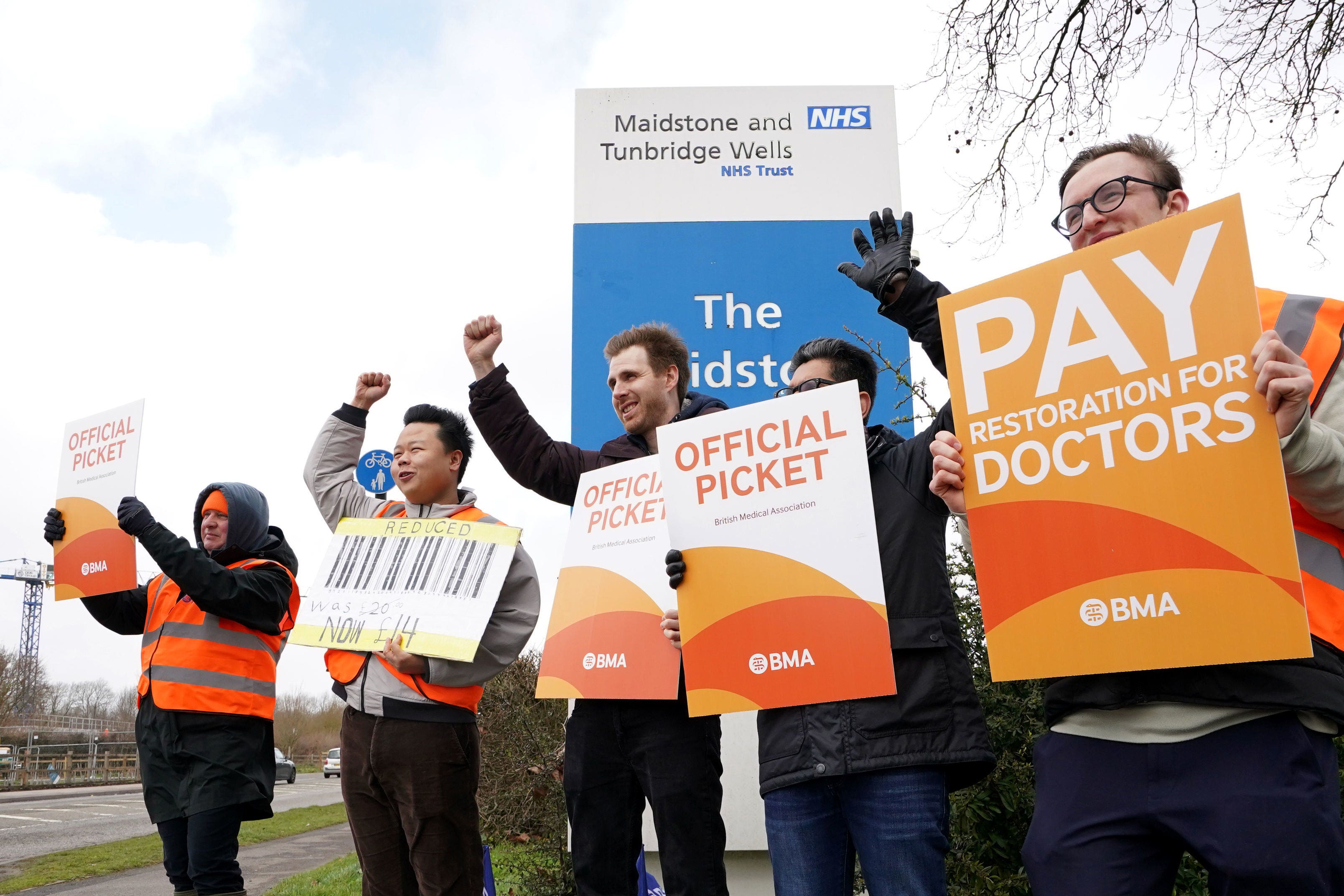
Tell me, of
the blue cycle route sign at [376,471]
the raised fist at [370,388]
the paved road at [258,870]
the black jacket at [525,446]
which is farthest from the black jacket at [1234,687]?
the paved road at [258,870]

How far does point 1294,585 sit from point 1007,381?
65 centimetres

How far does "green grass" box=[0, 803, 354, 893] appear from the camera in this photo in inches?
361

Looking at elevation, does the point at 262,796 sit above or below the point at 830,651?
below

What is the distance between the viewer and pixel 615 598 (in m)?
2.98

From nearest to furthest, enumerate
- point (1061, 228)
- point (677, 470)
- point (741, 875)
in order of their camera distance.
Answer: point (1061, 228) < point (677, 470) < point (741, 875)

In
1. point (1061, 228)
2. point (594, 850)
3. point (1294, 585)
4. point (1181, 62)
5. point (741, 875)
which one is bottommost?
point (741, 875)

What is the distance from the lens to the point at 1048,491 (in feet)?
6.49

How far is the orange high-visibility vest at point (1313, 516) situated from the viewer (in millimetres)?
1790

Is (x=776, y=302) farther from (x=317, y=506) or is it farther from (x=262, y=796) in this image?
(x=262, y=796)

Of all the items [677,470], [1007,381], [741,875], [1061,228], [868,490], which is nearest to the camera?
[1007,381]

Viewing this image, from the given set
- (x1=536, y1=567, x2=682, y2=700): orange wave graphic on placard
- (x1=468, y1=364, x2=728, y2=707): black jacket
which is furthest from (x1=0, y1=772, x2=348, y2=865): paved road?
(x1=536, y1=567, x2=682, y2=700): orange wave graphic on placard

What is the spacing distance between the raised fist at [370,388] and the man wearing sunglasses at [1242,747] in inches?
115

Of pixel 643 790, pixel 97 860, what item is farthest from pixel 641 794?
pixel 97 860

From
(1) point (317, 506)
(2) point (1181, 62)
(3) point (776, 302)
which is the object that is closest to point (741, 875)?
(1) point (317, 506)
